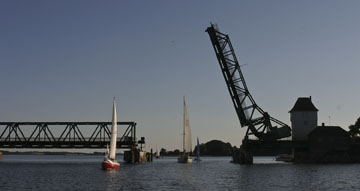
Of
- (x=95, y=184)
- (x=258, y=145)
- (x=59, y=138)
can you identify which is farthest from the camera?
(x=59, y=138)

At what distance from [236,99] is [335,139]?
20721 millimetres

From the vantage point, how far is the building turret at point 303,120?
8881 cm

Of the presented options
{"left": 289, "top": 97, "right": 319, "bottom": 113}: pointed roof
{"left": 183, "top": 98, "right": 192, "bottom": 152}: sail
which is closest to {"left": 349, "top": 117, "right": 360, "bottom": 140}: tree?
{"left": 289, "top": 97, "right": 319, "bottom": 113}: pointed roof

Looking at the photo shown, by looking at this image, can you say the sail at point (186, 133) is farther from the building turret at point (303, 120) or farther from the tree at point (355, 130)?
the tree at point (355, 130)

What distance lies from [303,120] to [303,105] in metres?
2.97

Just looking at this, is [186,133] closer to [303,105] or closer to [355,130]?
[303,105]

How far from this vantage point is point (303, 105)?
297 ft

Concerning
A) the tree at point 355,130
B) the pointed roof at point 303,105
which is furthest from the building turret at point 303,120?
the tree at point 355,130

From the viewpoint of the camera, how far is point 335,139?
276 ft

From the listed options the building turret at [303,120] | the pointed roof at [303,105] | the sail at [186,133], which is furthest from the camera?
the sail at [186,133]

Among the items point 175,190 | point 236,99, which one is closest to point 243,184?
point 175,190

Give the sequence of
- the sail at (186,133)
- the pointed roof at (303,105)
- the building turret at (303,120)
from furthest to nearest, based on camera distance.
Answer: the sail at (186,133), the pointed roof at (303,105), the building turret at (303,120)

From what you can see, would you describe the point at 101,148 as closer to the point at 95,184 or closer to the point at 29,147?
the point at 29,147

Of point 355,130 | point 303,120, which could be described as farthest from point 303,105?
point 355,130
